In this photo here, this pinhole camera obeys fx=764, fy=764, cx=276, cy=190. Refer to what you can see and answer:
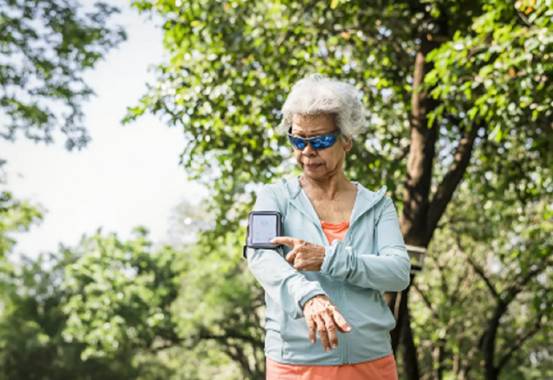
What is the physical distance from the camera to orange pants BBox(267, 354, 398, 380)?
262cm

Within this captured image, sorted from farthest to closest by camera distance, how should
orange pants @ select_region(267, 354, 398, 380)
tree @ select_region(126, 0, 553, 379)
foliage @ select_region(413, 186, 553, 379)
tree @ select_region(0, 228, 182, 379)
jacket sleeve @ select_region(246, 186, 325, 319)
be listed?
tree @ select_region(0, 228, 182, 379)
foliage @ select_region(413, 186, 553, 379)
tree @ select_region(126, 0, 553, 379)
orange pants @ select_region(267, 354, 398, 380)
jacket sleeve @ select_region(246, 186, 325, 319)

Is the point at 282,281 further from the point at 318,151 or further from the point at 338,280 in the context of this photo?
the point at 318,151

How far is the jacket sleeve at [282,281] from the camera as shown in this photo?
249 centimetres

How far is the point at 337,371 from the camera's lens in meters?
2.62

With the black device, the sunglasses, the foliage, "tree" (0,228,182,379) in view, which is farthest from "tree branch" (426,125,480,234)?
"tree" (0,228,182,379)

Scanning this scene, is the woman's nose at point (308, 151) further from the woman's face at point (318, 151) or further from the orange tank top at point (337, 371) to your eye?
the orange tank top at point (337, 371)

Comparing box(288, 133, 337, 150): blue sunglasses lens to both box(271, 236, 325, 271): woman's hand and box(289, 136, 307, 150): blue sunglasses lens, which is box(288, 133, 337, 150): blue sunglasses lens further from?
box(271, 236, 325, 271): woman's hand

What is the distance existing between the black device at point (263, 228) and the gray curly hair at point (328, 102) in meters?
0.42

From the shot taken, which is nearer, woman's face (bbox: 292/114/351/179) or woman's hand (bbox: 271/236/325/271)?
woman's hand (bbox: 271/236/325/271)

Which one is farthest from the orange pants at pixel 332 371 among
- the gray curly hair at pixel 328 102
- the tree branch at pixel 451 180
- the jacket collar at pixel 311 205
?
the tree branch at pixel 451 180

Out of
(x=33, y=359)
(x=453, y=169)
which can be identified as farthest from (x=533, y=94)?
(x=33, y=359)

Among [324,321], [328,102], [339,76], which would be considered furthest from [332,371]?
[339,76]

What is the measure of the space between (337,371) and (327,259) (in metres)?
A: 0.40

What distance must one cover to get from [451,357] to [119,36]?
579 inches
